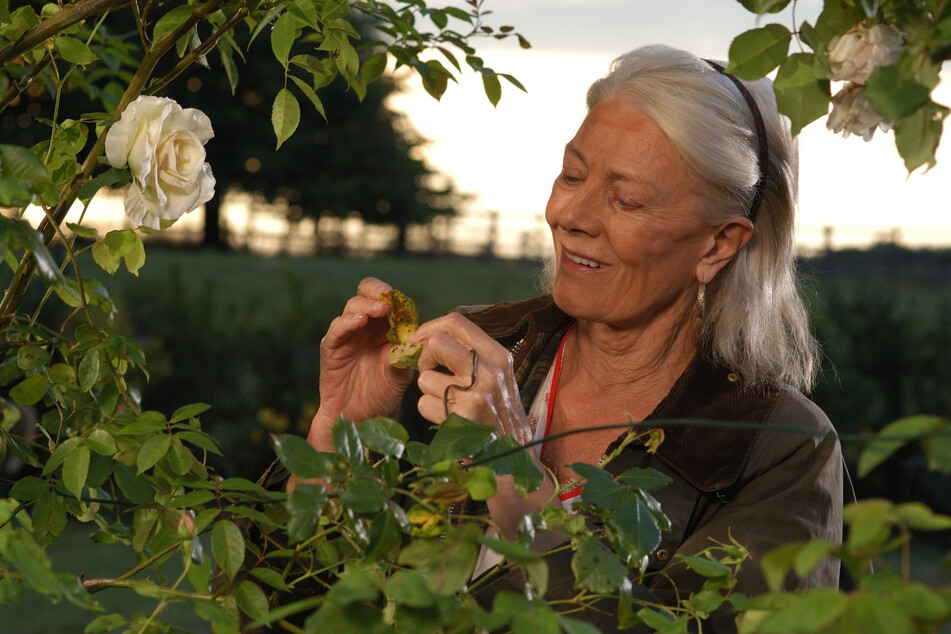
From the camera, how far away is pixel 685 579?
196 centimetres

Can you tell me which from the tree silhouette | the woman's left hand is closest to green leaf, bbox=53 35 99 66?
the woman's left hand

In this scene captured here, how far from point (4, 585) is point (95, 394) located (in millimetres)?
772

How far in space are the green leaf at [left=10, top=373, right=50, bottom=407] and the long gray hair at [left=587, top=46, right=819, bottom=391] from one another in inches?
56.3

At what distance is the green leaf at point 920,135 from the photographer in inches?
38.8

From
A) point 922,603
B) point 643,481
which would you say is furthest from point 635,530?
point 922,603

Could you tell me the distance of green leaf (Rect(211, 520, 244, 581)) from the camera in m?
1.21

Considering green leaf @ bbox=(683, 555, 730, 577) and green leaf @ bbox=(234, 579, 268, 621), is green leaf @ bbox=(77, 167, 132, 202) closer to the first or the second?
green leaf @ bbox=(234, 579, 268, 621)

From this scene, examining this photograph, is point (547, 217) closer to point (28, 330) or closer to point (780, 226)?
point (780, 226)

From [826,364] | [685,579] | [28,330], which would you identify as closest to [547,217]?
[685,579]

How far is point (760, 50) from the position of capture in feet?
3.59

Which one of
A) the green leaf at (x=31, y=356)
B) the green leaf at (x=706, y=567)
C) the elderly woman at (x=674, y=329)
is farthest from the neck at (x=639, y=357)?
the green leaf at (x=31, y=356)

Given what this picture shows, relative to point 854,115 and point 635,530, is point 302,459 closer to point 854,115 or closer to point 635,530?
point 635,530

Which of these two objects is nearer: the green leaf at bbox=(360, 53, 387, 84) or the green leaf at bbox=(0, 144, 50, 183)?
the green leaf at bbox=(0, 144, 50, 183)

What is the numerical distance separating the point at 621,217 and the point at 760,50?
1.18m
